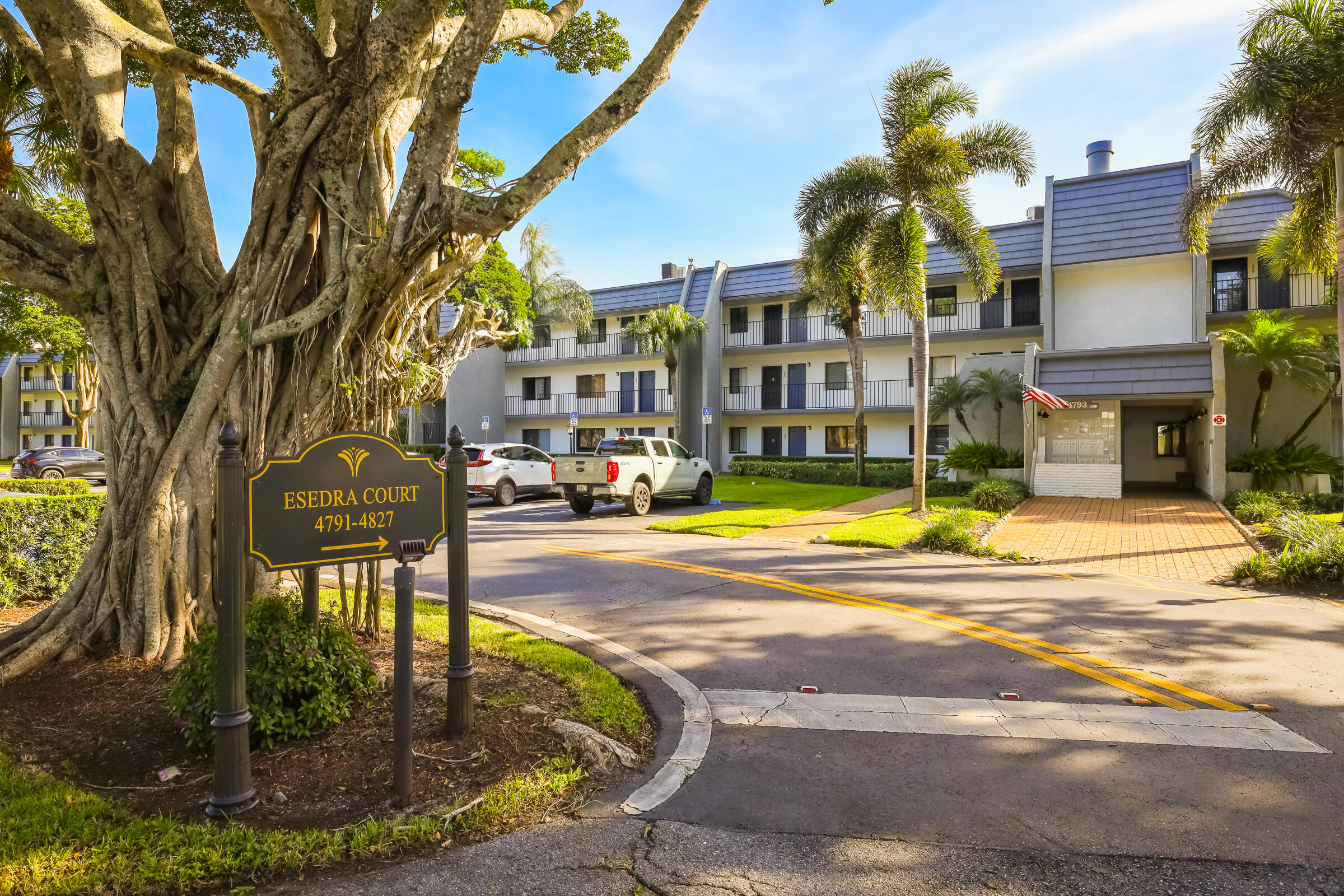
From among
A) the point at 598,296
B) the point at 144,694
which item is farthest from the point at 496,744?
the point at 598,296

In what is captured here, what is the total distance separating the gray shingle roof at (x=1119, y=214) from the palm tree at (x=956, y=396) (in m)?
5.97

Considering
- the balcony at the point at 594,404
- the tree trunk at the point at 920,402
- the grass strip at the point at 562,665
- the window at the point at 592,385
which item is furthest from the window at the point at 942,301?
the grass strip at the point at 562,665

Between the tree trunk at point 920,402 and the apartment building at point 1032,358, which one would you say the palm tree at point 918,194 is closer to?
the tree trunk at point 920,402

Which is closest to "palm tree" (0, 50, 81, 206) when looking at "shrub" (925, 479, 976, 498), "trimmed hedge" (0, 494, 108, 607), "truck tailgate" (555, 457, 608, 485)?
"trimmed hedge" (0, 494, 108, 607)

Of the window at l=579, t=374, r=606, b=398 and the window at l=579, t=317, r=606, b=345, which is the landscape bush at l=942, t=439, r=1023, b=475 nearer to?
the window at l=579, t=317, r=606, b=345

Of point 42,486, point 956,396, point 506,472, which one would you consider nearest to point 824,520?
point 506,472

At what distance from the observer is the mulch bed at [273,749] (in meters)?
3.75

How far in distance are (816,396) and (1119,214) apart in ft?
38.5

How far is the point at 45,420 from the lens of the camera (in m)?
→ 53.0

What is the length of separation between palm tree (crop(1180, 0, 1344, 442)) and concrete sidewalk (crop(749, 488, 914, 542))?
27.6 ft

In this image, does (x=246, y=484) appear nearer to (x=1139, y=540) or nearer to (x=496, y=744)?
(x=496, y=744)

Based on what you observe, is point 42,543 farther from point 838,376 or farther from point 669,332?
point 838,376

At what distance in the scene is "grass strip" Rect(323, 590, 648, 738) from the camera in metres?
4.79

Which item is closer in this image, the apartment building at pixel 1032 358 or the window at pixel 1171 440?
→ the apartment building at pixel 1032 358
